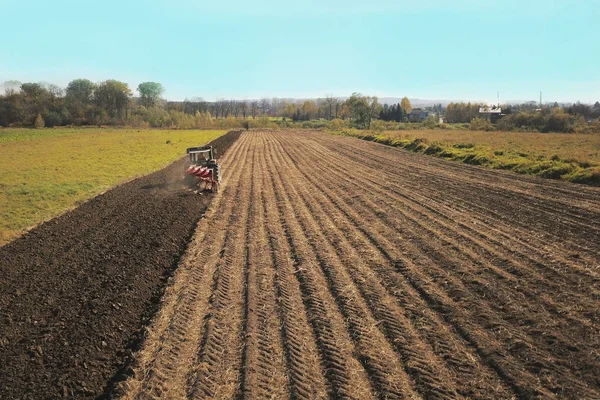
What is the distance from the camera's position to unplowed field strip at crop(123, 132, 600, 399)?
4.80 meters

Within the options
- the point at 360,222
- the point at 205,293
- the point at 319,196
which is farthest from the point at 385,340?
the point at 319,196

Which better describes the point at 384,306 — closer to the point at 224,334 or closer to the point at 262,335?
the point at 262,335

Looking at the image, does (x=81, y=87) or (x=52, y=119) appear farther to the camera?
(x=81, y=87)

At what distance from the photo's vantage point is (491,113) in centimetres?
11288

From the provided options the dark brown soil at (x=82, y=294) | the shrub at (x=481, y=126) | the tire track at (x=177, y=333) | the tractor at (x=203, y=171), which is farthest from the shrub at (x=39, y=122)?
the tire track at (x=177, y=333)

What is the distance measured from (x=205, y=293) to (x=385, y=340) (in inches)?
128

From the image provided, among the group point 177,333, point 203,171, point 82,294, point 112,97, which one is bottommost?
point 177,333

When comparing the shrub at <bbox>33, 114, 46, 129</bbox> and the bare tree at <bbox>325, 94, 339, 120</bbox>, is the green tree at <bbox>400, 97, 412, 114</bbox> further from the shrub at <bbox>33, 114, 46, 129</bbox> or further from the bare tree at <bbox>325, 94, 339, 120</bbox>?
the shrub at <bbox>33, 114, 46, 129</bbox>

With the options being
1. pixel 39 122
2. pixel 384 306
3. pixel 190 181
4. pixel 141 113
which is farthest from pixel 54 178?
pixel 141 113

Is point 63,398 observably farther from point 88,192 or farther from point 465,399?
point 88,192

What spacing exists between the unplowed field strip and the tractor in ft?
13.0

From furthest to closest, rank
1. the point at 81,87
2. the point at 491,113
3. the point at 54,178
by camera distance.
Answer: the point at 81,87
the point at 491,113
the point at 54,178

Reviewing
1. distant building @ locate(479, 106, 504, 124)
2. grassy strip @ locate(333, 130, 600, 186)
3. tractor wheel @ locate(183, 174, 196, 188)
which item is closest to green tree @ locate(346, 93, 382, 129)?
distant building @ locate(479, 106, 504, 124)

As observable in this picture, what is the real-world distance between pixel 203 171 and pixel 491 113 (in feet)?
370
